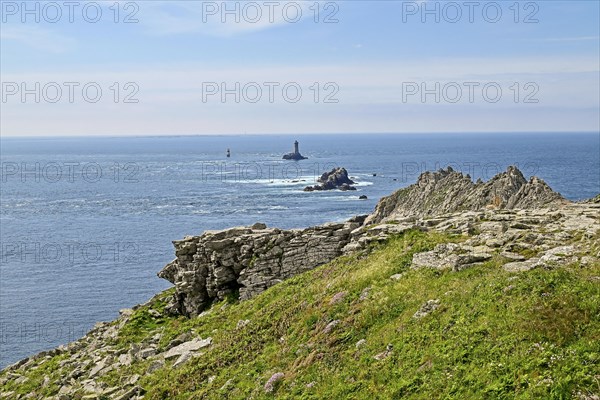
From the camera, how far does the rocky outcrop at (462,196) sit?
48.2m

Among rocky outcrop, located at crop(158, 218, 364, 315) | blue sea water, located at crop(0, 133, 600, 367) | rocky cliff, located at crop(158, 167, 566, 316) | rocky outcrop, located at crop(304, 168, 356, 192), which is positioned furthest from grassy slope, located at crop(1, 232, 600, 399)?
rocky outcrop, located at crop(304, 168, 356, 192)

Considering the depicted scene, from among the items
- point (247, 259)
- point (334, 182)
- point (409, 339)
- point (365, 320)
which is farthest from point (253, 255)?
point (334, 182)

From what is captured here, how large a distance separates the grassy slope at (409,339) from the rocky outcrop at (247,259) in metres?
5.24

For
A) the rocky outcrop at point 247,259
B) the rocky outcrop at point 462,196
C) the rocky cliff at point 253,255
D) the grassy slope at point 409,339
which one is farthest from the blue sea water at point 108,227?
the grassy slope at point 409,339

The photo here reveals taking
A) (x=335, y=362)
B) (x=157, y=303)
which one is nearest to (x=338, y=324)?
(x=335, y=362)

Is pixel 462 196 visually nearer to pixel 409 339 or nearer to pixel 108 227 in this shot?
pixel 409 339

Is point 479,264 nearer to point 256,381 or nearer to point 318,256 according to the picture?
point 256,381

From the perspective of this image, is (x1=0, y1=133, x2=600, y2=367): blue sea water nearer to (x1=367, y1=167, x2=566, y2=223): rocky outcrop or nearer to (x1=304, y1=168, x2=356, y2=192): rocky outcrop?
(x1=304, y1=168, x2=356, y2=192): rocky outcrop

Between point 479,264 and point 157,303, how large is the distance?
2589 centimetres

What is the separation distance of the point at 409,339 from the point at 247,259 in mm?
19419

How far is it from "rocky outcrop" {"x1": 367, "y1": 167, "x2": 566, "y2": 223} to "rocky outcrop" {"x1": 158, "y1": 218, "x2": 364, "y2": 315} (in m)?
9.87

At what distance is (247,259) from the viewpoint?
126 ft

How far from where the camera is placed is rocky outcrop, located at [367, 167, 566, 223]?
4819 centimetres

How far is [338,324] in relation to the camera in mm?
23938
